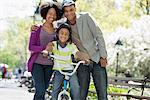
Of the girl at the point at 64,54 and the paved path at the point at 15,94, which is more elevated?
the girl at the point at 64,54

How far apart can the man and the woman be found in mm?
246

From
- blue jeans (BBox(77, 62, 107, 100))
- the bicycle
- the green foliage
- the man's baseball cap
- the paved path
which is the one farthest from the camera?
the green foliage

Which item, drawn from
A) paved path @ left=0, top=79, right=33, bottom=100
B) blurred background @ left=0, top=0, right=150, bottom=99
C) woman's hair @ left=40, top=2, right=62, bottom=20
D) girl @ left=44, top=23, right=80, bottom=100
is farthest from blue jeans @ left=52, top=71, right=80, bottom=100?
blurred background @ left=0, top=0, right=150, bottom=99

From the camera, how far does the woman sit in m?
5.70

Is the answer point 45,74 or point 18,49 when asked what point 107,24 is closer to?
point 45,74

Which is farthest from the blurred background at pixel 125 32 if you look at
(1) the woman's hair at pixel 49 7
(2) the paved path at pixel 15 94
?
(1) the woman's hair at pixel 49 7

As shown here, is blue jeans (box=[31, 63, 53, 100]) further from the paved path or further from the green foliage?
the green foliage

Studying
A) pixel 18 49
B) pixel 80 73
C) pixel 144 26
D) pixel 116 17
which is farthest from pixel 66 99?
pixel 18 49

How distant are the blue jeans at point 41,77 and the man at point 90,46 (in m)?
0.42

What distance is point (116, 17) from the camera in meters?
37.0

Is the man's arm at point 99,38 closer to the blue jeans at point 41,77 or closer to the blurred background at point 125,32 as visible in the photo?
the blue jeans at point 41,77

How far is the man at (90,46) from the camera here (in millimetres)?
5629

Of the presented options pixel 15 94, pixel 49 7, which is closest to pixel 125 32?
pixel 15 94

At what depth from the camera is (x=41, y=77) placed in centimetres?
572
